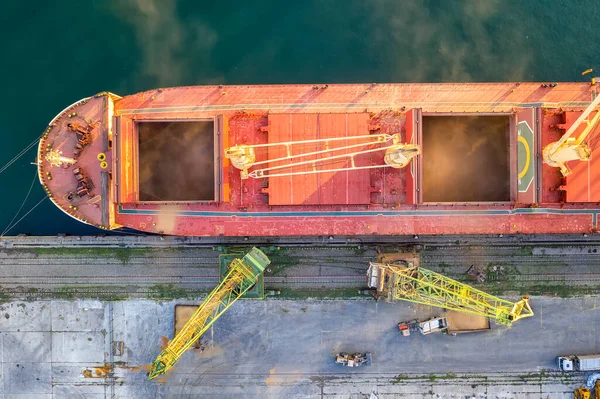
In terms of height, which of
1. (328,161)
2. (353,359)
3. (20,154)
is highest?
(20,154)

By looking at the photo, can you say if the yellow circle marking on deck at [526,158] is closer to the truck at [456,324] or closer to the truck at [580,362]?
the truck at [456,324]

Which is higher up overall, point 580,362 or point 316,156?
point 316,156

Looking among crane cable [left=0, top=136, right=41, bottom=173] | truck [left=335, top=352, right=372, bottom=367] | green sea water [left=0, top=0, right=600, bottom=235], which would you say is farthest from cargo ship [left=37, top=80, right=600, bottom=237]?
truck [left=335, top=352, right=372, bottom=367]

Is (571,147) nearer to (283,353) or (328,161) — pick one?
(328,161)

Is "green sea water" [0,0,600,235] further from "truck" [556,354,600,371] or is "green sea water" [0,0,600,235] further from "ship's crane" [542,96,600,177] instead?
"truck" [556,354,600,371]

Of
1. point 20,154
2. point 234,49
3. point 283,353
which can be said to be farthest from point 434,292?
point 20,154
